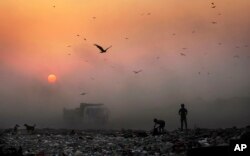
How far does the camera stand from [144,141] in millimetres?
14883

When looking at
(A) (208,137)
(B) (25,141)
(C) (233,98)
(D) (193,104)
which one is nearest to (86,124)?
(B) (25,141)

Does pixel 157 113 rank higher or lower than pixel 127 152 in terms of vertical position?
higher

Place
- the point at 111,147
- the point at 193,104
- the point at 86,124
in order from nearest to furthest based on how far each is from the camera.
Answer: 1. the point at 111,147
2. the point at 86,124
3. the point at 193,104

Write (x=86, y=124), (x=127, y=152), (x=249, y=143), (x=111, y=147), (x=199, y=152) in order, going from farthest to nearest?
(x=86, y=124) < (x=111, y=147) < (x=127, y=152) < (x=199, y=152) < (x=249, y=143)

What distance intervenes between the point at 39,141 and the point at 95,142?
2368 mm

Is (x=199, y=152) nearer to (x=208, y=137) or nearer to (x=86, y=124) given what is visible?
(x=208, y=137)

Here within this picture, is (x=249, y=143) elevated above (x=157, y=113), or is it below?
below

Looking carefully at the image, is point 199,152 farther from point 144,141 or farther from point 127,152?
point 144,141

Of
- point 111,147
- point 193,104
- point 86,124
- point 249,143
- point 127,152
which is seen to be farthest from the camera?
point 193,104

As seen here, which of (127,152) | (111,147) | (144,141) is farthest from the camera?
(144,141)

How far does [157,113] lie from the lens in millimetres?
58125

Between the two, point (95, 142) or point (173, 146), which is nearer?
point (173, 146)

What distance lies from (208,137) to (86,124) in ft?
69.1

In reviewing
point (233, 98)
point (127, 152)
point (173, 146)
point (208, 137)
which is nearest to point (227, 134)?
point (208, 137)
